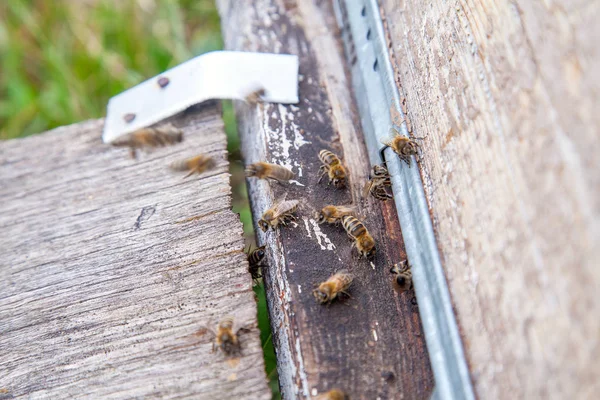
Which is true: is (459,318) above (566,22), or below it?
below

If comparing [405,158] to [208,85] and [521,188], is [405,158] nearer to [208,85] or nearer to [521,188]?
[521,188]

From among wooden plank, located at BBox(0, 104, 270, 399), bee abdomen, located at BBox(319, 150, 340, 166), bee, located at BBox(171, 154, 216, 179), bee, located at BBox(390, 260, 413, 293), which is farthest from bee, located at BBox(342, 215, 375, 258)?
bee, located at BBox(171, 154, 216, 179)

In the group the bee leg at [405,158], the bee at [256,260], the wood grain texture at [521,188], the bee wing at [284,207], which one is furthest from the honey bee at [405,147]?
the bee at [256,260]

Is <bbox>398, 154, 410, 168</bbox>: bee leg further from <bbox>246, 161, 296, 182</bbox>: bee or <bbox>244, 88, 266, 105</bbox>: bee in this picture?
<bbox>244, 88, 266, 105</bbox>: bee

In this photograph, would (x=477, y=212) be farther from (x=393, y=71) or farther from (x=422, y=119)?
(x=393, y=71)

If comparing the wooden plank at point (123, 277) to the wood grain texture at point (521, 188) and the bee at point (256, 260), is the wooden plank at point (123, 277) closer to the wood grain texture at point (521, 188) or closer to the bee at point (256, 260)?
the bee at point (256, 260)

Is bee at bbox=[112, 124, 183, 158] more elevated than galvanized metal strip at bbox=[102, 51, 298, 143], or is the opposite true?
galvanized metal strip at bbox=[102, 51, 298, 143]

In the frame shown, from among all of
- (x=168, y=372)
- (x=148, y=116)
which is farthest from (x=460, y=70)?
(x=148, y=116)
